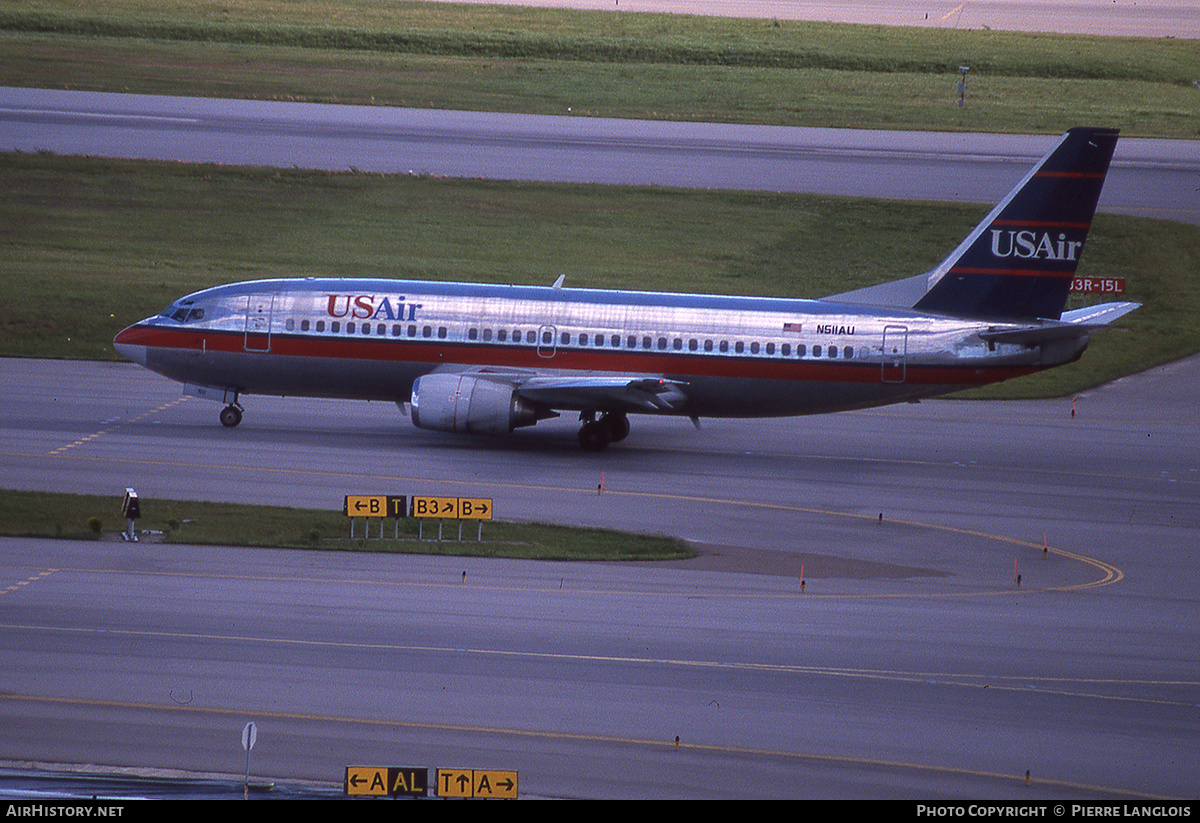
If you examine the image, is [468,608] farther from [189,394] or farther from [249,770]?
[189,394]

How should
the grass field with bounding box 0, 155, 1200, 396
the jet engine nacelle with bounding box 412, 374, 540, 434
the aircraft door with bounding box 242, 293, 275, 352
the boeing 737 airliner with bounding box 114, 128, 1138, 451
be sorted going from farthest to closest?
the grass field with bounding box 0, 155, 1200, 396, the aircraft door with bounding box 242, 293, 275, 352, the boeing 737 airliner with bounding box 114, 128, 1138, 451, the jet engine nacelle with bounding box 412, 374, 540, 434

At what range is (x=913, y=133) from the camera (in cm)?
7506

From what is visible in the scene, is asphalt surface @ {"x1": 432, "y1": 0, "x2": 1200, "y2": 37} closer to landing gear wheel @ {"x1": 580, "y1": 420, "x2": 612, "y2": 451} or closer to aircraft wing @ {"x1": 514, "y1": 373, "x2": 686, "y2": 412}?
landing gear wheel @ {"x1": 580, "y1": 420, "x2": 612, "y2": 451}

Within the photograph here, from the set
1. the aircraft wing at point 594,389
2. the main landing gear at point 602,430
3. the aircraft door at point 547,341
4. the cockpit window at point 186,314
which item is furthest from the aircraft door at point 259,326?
the main landing gear at point 602,430

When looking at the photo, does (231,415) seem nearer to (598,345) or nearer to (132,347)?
(132,347)

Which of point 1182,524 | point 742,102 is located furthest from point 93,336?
point 742,102

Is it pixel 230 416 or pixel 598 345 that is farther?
pixel 230 416

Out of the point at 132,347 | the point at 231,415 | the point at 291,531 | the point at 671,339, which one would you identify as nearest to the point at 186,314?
the point at 132,347

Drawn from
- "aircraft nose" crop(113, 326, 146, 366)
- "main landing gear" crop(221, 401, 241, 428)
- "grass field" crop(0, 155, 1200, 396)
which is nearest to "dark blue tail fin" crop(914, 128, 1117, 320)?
"grass field" crop(0, 155, 1200, 396)

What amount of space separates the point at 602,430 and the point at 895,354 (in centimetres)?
823

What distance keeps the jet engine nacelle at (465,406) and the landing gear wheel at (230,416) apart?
592 centimetres

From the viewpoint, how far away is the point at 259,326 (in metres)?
38.4

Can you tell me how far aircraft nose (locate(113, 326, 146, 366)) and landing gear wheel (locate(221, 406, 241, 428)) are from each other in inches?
109

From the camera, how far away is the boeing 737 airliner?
3681 centimetres
